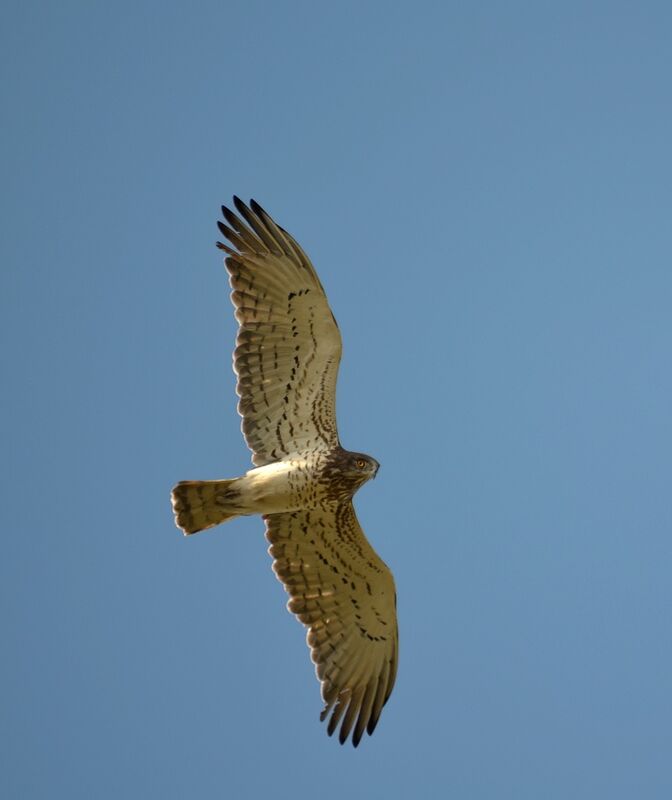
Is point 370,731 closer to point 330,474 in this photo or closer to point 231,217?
point 330,474

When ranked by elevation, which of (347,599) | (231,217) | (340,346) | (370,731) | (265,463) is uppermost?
(231,217)

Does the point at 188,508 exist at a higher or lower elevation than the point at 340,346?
lower

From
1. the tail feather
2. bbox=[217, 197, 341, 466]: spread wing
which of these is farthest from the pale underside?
the tail feather

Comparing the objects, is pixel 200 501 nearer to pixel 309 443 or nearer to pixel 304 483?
pixel 304 483

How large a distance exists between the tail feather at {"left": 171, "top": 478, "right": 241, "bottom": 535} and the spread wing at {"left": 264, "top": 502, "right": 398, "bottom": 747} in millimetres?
620

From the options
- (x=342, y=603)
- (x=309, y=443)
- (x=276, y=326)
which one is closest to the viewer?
(x=276, y=326)

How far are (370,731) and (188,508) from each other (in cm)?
276

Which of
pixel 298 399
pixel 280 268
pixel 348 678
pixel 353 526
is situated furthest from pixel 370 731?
pixel 280 268

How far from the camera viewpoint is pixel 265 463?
530 inches

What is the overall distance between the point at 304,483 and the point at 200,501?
3.22ft

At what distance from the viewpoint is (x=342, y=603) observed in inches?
543

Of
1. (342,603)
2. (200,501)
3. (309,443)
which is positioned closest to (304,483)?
(309,443)

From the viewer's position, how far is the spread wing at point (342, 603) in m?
13.5

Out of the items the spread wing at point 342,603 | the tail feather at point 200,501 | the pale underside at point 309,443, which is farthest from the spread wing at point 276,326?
the spread wing at point 342,603
